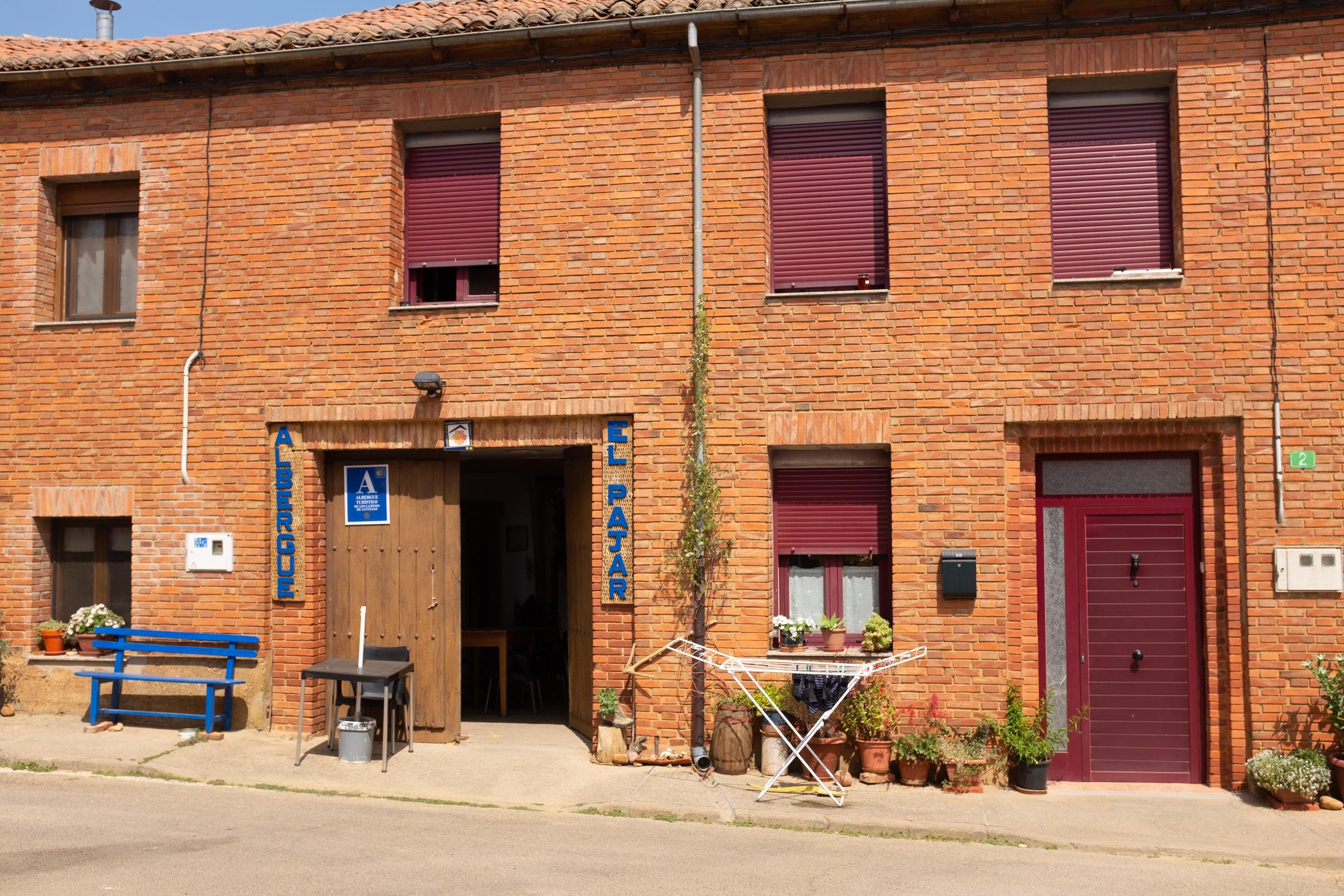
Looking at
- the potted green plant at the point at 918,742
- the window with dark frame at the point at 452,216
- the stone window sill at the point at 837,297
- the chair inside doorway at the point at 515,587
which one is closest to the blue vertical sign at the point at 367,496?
the chair inside doorway at the point at 515,587

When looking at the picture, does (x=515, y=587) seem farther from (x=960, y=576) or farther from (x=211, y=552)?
(x=960, y=576)

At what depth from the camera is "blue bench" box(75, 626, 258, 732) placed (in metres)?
10.7

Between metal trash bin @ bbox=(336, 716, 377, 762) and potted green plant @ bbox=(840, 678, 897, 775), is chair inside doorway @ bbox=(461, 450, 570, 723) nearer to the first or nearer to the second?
metal trash bin @ bbox=(336, 716, 377, 762)

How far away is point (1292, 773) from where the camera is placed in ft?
28.9

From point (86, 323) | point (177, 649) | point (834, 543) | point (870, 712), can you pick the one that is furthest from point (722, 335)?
point (86, 323)

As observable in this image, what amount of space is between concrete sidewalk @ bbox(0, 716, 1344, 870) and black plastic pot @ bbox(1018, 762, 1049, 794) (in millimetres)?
111

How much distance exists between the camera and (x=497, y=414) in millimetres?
10492

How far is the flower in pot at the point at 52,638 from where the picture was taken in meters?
11.2

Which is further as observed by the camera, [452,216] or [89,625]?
[89,625]

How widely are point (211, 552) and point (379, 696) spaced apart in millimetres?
2396

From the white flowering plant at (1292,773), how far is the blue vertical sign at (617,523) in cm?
538

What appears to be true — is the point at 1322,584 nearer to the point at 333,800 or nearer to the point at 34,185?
the point at 333,800

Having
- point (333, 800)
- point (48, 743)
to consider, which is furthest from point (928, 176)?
point (48, 743)

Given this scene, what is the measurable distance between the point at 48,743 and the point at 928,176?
9.41 metres
